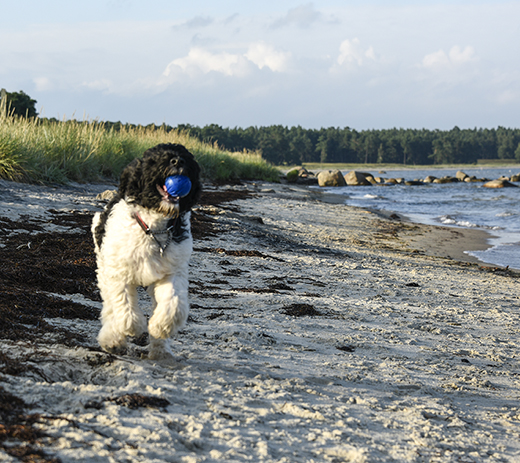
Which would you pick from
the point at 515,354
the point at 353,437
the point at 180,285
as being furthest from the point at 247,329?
the point at 515,354

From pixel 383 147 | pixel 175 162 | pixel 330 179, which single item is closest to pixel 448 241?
pixel 175 162

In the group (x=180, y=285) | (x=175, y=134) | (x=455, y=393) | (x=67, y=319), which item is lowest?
(x=455, y=393)

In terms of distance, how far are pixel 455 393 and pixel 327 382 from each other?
39.3 inches

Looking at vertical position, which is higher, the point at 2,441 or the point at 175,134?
the point at 175,134

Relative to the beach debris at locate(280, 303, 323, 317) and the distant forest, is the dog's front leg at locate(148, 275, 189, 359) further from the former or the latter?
the distant forest

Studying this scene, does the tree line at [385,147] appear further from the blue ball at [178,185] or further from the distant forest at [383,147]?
the blue ball at [178,185]

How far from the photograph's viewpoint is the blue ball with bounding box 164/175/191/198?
352 cm

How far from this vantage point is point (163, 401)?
2.94 meters

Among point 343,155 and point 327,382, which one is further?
point 343,155

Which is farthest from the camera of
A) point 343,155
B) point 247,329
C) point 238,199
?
point 343,155

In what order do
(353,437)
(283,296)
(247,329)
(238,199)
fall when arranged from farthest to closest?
1. (238,199)
2. (283,296)
3. (247,329)
4. (353,437)

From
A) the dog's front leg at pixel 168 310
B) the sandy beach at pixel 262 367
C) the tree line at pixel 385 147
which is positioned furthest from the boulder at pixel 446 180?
the tree line at pixel 385 147

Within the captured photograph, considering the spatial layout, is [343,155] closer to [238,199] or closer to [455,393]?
[238,199]

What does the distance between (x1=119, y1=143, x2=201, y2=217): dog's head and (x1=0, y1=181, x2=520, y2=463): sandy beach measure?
3.64ft
